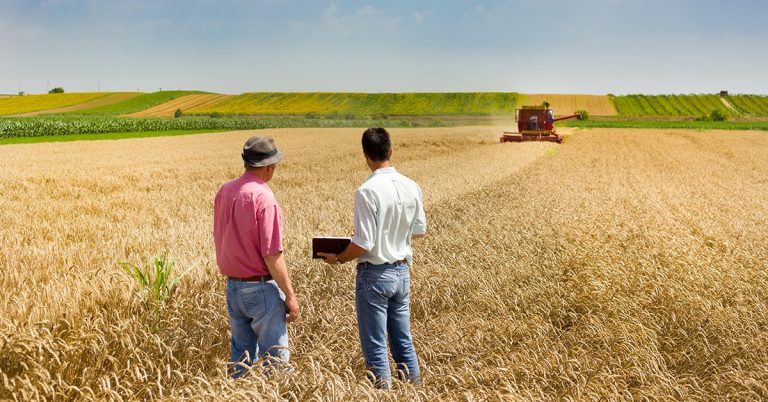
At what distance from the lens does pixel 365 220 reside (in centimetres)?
391

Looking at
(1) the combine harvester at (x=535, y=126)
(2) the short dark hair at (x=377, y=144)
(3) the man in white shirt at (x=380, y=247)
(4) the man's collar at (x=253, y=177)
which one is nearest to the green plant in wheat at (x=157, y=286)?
(4) the man's collar at (x=253, y=177)

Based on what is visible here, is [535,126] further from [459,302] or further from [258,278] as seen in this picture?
[258,278]

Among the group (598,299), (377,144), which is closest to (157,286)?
(377,144)

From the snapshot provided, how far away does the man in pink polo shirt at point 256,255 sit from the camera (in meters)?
3.69

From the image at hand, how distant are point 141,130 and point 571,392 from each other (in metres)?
62.4

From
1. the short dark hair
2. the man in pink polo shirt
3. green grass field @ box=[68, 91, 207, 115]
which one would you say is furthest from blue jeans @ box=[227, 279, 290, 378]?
green grass field @ box=[68, 91, 207, 115]

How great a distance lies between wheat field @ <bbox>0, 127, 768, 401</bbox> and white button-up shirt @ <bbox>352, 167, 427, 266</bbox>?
0.85 m

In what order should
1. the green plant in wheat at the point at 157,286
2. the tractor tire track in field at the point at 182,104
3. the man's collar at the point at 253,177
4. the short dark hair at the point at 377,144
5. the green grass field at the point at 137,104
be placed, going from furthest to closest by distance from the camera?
the green grass field at the point at 137,104 → the tractor tire track in field at the point at 182,104 → the green plant in wheat at the point at 157,286 → the short dark hair at the point at 377,144 → the man's collar at the point at 253,177

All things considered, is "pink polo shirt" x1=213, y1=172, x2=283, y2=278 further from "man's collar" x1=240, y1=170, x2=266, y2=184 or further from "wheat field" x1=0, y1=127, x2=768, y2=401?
"wheat field" x1=0, y1=127, x2=768, y2=401

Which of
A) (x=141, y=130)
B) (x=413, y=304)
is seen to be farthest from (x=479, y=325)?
(x=141, y=130)

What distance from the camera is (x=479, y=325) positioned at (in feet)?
18.1

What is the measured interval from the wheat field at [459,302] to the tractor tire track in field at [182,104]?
9082 cm

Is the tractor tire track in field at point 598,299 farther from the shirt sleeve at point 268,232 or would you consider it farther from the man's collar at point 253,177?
the man's collar at point 253,177

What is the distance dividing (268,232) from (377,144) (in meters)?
0.94
